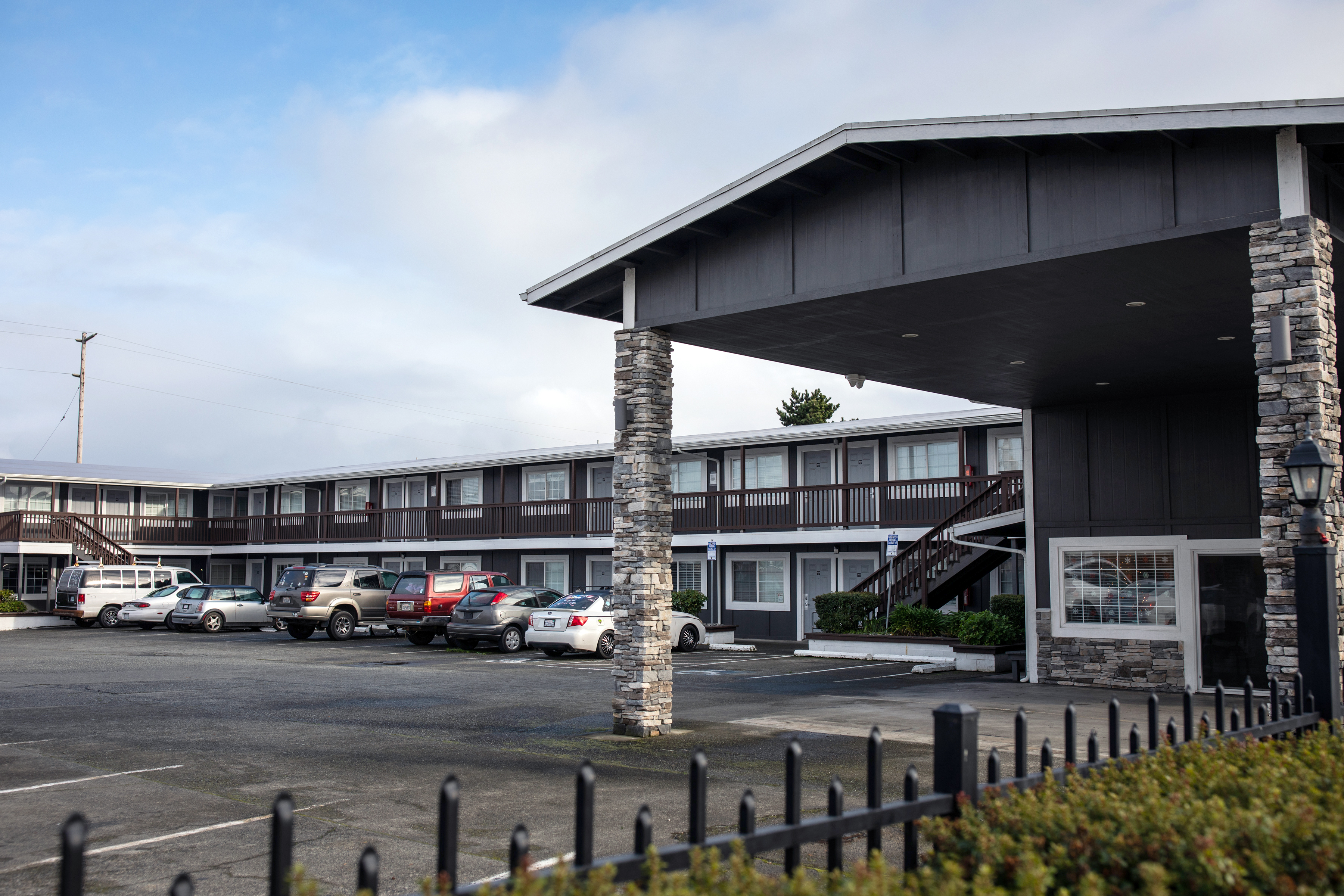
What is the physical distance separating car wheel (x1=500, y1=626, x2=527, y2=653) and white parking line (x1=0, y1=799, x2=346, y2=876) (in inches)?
666

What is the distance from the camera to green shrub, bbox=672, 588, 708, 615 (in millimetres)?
30031

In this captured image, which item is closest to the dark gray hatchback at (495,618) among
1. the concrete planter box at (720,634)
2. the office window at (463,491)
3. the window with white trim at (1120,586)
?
the concrete planter box at (720,634)

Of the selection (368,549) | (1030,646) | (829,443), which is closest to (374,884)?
(1030,646)

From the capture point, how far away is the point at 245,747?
11203 millimetres

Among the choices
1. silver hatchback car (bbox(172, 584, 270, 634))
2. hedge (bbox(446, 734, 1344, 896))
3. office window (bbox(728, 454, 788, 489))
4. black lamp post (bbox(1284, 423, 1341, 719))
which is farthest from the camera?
silver hatchback car (bbox(172, 584, 270, 634))

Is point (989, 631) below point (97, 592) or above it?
below

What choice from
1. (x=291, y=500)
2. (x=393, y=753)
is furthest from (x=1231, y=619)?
(x=291, y=500)

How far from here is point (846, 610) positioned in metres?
24.8

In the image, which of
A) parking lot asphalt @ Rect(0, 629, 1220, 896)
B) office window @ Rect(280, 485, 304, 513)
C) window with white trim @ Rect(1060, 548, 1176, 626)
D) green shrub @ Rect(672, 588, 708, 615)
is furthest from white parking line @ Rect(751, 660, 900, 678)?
office window @ Rect(280, 485, 304, 513)

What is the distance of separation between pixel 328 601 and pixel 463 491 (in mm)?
11581

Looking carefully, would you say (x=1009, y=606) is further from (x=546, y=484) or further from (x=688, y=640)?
(x=546, y=484)

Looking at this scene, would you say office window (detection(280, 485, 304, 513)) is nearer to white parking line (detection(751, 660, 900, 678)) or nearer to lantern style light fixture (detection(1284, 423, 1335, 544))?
white parking line (detection(751, 660, 900, 678))

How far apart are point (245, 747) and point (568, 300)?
21.4ft

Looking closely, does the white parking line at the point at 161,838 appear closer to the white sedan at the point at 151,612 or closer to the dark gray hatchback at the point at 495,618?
the dark gray hatchback at the point at 495,618
